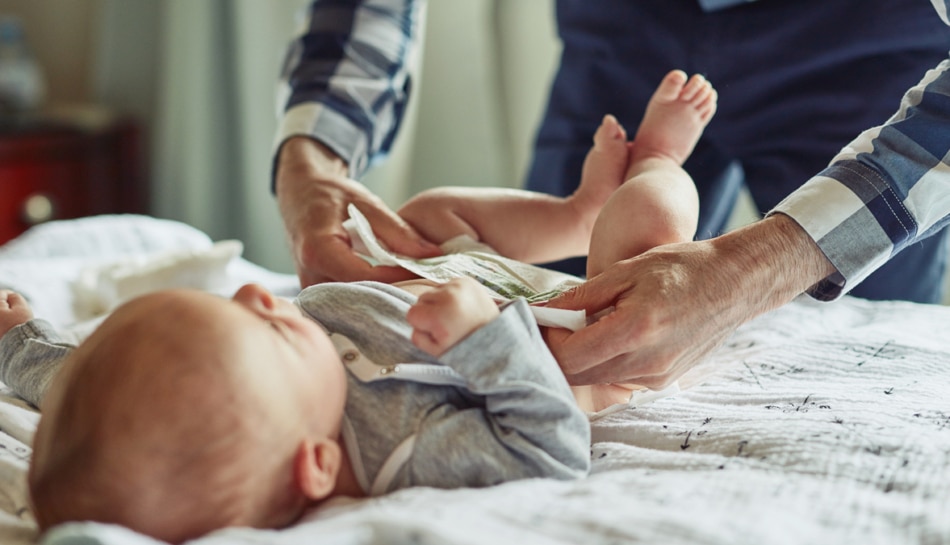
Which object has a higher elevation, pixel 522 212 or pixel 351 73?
pixel 351 73

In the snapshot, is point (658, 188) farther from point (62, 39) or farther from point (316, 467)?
point (62, 39)

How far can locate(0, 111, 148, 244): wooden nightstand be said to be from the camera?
7.91 feet

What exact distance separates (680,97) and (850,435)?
1.80 feet

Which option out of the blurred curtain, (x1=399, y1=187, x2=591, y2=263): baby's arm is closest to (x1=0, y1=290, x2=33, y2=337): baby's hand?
(x1=399, y1=187, x2=591, y2=263): baby's arm

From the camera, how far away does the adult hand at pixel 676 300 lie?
82 centimetres

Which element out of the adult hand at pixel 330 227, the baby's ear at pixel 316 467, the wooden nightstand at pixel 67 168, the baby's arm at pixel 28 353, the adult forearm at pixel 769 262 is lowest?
the wooden nightstand at pixel 67 168

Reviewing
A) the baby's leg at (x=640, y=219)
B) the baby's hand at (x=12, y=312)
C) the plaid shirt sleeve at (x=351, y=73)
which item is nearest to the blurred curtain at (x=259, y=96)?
the plaid shirt sleeve at (x=351, y=73)

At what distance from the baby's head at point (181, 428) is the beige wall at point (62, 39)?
8.14 ft

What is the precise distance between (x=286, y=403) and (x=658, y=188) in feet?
1.68

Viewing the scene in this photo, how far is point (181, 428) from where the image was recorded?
0.66 m

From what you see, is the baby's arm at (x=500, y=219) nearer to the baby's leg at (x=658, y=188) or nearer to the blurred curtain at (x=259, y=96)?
the baby's leg at (x=658, y=188)

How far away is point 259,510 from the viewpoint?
0.71 m

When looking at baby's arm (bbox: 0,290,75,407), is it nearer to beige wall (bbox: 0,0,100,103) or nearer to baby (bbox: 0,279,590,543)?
baby (bbox: 0,279,590,543)

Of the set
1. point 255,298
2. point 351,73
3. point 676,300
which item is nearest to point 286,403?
point 255,298
